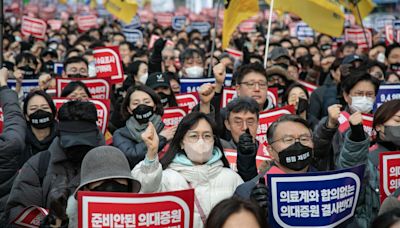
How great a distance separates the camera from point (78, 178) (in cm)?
536

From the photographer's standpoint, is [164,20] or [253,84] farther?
[164,20]

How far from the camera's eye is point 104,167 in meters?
A: 4.54

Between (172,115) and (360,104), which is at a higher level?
(360,104)

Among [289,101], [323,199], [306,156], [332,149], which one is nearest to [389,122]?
[332,149]

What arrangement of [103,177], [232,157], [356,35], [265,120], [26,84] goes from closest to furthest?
[103,177] < [232,157] < [265,120] < [26,84] < [356,35]

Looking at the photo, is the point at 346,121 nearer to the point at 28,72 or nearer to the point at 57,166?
the point at 57,166

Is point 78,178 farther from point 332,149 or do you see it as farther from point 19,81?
point 19,81

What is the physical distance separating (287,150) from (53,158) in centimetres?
153

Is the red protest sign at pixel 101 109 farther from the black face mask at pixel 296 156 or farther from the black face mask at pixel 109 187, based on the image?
the black face mask at pixel 109 187

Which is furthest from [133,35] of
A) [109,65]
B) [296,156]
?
[296,156]

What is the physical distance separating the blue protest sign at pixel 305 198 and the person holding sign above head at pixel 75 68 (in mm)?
6219

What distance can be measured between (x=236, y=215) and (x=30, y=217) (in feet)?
6.11

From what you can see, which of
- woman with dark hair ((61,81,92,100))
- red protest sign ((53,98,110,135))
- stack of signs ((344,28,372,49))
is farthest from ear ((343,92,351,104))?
stack of signs ((344,28,372,49))

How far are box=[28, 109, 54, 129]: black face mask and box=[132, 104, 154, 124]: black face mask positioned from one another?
0.70 meters
